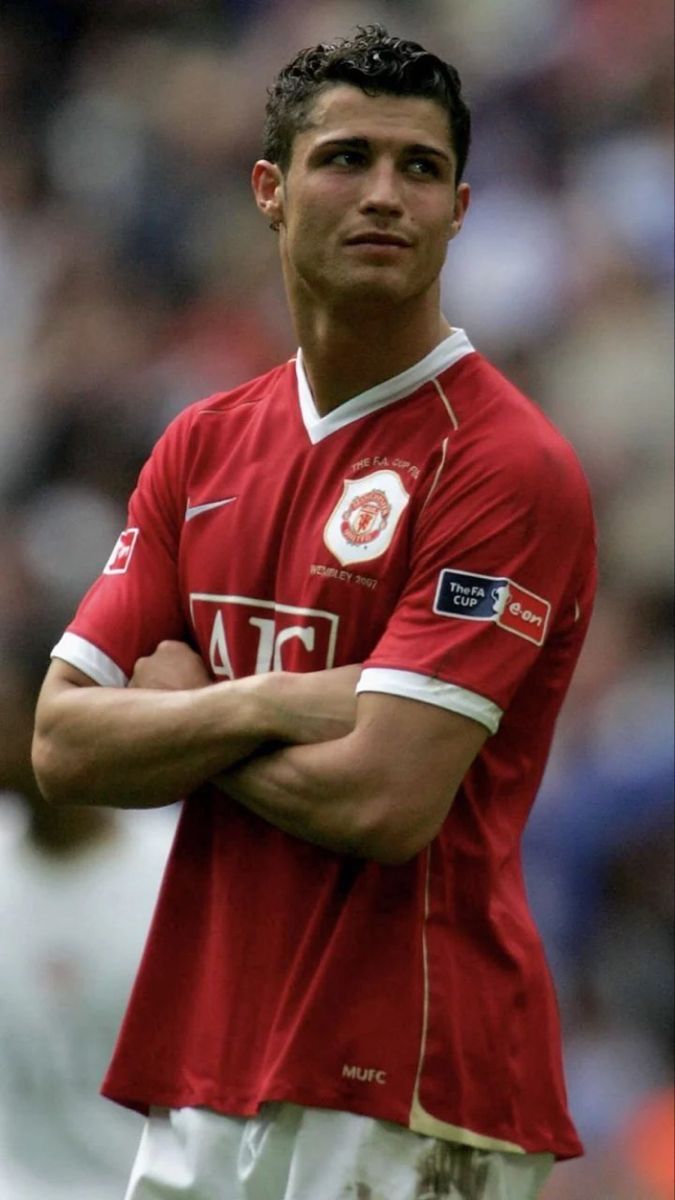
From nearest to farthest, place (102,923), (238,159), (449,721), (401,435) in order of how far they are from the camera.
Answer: (449,721), (401,435), (102,923), (238,159)

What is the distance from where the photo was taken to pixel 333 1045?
8.54 feet

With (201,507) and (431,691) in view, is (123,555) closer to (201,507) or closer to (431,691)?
(201,507)

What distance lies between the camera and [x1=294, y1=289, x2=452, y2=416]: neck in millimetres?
2785

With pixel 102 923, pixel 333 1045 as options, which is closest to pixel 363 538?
pixel 333 1045

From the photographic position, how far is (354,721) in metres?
Answer: 2.61

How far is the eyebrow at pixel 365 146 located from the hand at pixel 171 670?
740 mm

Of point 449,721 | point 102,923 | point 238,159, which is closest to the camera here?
point 449,721

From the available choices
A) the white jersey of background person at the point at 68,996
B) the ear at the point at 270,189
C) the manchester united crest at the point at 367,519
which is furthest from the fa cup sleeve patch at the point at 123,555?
the white jersey of background person at the point at 68,996

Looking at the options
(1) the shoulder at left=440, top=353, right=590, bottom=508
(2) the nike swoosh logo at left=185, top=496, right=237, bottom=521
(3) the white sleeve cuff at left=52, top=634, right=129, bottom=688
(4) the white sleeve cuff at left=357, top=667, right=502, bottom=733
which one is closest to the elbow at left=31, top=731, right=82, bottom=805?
(3) the white sleeve cuff at left=52, top=634, right=129, bottom=688

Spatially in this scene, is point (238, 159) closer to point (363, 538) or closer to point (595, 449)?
point (595, 449)

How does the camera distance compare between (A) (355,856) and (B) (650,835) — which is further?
(B) (650,835)

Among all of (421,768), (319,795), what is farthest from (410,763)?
(319,795)

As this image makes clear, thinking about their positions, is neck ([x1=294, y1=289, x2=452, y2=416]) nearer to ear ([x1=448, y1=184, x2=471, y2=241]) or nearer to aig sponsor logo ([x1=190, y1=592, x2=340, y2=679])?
ear ([x1=448, y1=184, x2=471, y2=241])

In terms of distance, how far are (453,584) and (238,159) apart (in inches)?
136
